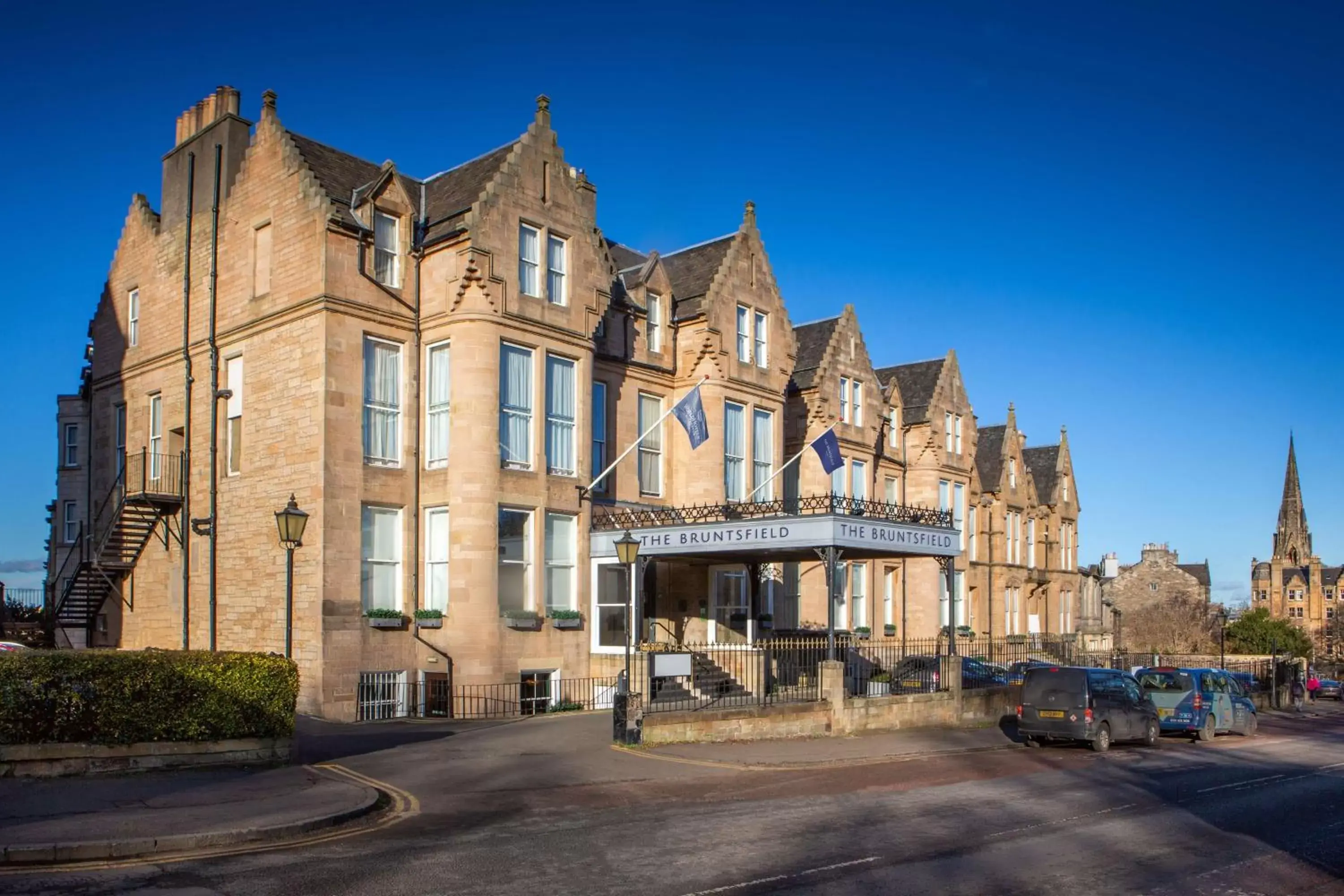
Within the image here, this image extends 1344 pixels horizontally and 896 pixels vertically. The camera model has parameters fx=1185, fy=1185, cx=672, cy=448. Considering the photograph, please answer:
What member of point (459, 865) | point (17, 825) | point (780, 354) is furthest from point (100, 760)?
point (780, 354)

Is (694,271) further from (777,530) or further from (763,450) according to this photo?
(777,530)

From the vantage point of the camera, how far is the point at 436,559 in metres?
28.5

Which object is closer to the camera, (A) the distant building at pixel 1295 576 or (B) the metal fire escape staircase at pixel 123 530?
(B) the metal fire escape staircase at pixel 123 530

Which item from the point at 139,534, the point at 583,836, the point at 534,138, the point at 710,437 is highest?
the point at 534,138

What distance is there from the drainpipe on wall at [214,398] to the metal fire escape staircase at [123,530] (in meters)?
1.51

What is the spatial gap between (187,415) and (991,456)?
131ft

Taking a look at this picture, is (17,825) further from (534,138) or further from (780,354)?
(780,354)

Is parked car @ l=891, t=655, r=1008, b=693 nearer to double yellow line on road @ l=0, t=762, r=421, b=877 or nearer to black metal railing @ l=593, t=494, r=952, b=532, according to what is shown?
black metal railing @ l=593, t=494, r=952, b=532

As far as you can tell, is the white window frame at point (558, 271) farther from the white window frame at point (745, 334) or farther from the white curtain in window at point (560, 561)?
the white window frame at point (745, 334)

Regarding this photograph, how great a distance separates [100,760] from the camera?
52.7 ft

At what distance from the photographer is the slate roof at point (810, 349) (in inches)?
1642

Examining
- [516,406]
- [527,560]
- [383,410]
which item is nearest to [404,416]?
[383,410]

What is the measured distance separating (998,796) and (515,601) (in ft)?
47.5

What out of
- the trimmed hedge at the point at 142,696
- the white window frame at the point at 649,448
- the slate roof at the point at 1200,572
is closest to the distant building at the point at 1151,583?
the slate roof at the point at 1200,572
